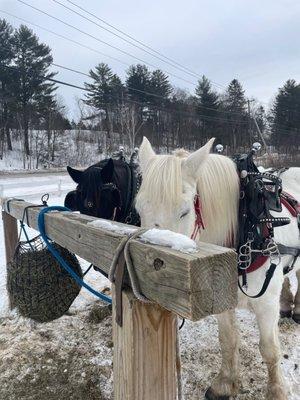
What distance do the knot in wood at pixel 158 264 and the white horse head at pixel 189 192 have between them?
821mm

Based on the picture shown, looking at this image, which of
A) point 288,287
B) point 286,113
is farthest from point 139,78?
point 288,287

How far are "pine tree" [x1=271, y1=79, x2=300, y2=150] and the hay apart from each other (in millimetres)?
44970

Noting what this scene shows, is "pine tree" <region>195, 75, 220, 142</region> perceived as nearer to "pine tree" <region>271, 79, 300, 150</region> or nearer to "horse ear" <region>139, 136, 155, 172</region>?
"pine tree" <region>271, 79, 300, 150</region>

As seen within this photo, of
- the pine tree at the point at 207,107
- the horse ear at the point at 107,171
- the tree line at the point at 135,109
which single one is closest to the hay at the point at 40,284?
the horse ear at the point at 107,171

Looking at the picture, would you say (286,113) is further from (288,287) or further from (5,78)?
(288,287)

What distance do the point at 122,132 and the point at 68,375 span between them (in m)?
31.8

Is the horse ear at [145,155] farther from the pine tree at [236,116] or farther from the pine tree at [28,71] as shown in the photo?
the pine tree at [236,116]

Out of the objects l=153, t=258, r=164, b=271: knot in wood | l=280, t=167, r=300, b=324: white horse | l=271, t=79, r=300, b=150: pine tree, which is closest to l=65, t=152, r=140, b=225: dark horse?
l=280, t=167, r=300, b=324: white horse

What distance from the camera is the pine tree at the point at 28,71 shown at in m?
30.4

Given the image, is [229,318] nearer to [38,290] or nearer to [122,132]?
[38,290]

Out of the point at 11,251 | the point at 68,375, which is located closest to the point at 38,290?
the point at 68,375

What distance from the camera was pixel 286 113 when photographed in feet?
155

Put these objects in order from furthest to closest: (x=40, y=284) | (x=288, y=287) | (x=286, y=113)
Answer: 1. (x=286, y=113)
2. (x=288, y=287)
3. (x=40, y=284)

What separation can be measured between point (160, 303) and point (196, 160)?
1.13 metres
